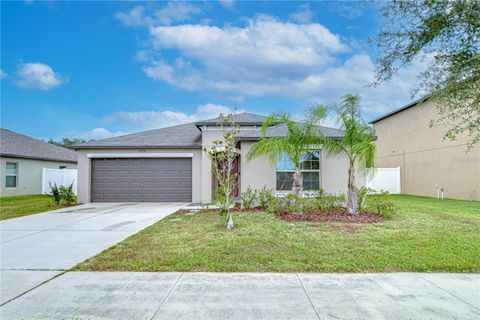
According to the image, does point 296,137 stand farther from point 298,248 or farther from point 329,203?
point 298,248

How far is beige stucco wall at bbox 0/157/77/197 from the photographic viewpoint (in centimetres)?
1678

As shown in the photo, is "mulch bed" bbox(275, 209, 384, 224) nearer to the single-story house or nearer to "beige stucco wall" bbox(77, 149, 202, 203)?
the single-story house

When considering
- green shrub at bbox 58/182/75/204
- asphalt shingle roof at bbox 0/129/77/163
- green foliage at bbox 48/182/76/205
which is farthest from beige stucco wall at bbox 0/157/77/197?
green shrub at bbox 58/182/75/204

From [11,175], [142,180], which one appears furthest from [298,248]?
[11,175]

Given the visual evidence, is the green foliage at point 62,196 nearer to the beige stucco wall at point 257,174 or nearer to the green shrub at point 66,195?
the green shrub at point 66,195

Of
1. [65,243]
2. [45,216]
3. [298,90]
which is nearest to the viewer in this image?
[65,243]

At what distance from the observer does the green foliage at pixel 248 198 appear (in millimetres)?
10710

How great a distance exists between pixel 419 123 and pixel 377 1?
1568cm

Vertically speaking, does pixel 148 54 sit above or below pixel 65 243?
above

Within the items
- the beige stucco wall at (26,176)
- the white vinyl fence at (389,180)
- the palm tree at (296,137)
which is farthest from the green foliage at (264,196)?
the beige stucco wall at (26,176)

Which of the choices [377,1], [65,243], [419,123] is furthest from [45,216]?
[419,123]

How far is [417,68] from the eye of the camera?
505 centimetres

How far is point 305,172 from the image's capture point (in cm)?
1115

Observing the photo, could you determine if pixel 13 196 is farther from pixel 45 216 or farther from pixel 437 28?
pixel 437 28
